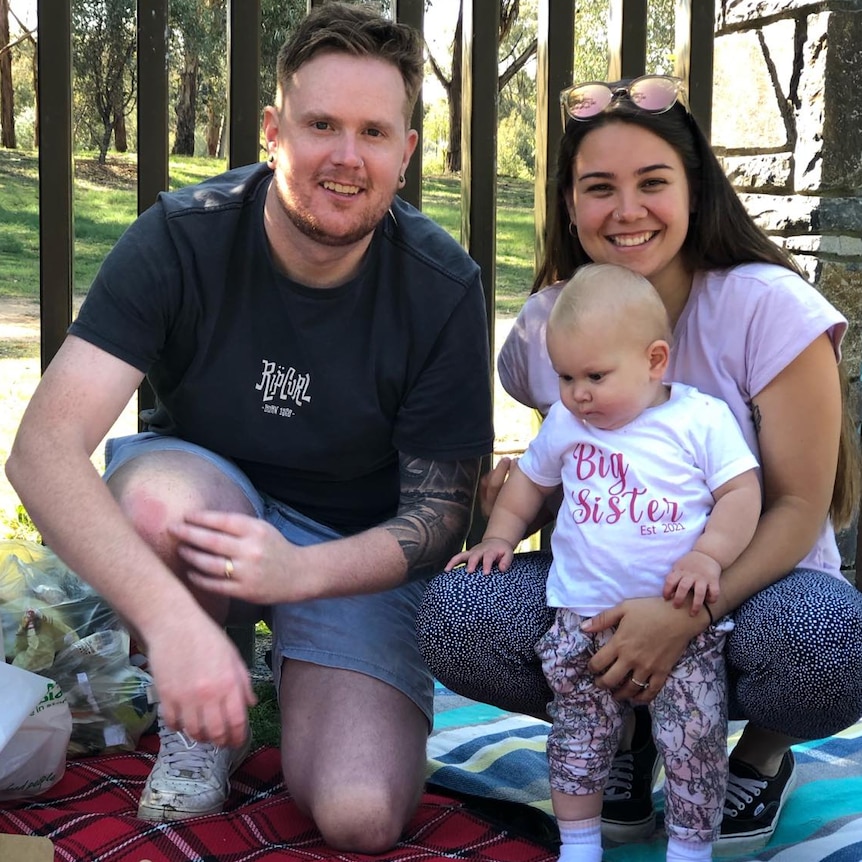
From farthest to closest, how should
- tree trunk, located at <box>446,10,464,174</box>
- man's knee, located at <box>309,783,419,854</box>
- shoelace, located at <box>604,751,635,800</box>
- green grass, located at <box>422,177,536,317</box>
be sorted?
tree trunk, located at <box>446,10,464,174</box>, green grass, located at <box>422,177,536,317</box>, shoelace, located at <box>604,751,635,800</box>, man's knee, located at <box>309,783,419,854</box>

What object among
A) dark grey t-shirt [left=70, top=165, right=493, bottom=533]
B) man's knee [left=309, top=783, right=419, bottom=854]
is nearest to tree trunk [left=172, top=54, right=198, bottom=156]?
dark grey t-shirt [left=70, top=165, right=493, bottom=533]

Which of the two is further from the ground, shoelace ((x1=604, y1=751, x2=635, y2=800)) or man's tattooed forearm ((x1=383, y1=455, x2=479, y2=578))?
man's tattooed forearm ((x1=383, y1=455, x2=479, y2=578))

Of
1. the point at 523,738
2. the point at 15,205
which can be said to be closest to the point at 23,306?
the point at 15,205

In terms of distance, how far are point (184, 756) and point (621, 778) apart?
0.87 meters

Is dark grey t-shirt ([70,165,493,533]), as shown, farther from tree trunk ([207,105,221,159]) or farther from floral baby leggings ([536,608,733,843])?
tree trunk ([207,105,221,159])

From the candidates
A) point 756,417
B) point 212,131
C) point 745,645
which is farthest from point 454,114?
point 745,645

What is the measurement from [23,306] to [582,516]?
26.8ft

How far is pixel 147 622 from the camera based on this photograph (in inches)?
74.3

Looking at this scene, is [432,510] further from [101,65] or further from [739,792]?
[101,65]

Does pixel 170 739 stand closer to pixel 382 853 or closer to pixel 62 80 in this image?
pixel 382 853

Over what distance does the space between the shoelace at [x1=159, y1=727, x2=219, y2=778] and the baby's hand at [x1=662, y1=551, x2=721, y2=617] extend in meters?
0.94

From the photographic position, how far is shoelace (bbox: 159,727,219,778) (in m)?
2.30

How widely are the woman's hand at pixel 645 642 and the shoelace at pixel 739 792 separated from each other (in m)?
0.43

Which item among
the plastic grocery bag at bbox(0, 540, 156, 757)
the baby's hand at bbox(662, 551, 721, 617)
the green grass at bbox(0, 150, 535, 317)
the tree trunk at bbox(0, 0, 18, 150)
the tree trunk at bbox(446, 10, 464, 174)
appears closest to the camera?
the baby's hand at bbox(662, 551, 721, 617)
